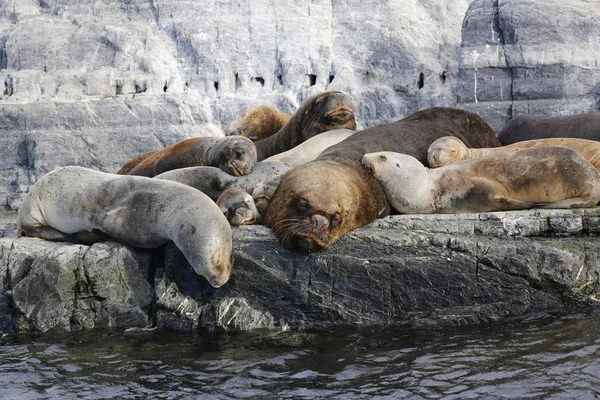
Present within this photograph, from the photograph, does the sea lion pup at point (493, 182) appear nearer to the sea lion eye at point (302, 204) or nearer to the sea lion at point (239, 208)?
the sea lion eye at point (302, 204)

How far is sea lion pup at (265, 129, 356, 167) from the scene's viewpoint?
8.55 metres

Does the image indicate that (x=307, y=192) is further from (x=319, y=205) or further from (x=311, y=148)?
(x=311, y=148)

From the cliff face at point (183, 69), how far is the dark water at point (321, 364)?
1571cm

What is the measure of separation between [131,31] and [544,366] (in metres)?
19.5

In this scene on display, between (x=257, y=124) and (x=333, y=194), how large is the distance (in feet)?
14.3

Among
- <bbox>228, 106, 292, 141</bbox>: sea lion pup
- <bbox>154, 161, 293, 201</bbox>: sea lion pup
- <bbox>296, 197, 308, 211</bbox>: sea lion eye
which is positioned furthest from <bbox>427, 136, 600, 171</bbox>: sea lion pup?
<bbox>228, 106, 292, 141</bbox>: sea lion pup

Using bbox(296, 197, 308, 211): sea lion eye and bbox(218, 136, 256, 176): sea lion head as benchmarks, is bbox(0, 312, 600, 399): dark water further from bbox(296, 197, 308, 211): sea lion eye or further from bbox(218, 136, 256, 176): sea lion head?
bbox(218, 136, 256, 176): sea lion head

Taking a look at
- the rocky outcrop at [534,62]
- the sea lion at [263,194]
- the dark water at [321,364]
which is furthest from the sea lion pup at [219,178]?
the rocky outcrop at [534,62]

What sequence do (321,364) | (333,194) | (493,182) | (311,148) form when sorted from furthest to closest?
(311,148) < (493,182) < (333,194) < (321,364)

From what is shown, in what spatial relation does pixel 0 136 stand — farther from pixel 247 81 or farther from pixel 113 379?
pixel 113 379

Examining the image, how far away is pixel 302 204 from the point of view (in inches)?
263

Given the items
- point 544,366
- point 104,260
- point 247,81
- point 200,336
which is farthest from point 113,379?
point 247,81

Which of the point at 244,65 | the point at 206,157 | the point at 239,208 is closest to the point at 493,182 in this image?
the point at 239,208

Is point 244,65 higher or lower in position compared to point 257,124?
higher
